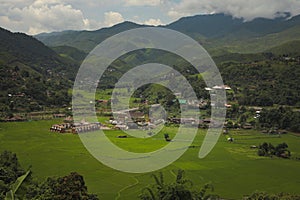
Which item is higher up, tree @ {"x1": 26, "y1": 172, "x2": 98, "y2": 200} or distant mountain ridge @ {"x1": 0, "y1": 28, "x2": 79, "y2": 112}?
distant mountain ridge @ {"x1": 0, "y1": 28, "x2": 79, "y2": 112}

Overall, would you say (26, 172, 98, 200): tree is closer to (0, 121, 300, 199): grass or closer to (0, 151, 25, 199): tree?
(0, 151, 25, 199): tree

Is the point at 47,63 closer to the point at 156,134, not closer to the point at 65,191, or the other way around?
the point at 156,134

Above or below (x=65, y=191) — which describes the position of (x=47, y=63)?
above

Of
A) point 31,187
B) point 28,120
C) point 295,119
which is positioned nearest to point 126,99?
point 28,120

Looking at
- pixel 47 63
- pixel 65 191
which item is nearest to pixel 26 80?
pixel 47 63

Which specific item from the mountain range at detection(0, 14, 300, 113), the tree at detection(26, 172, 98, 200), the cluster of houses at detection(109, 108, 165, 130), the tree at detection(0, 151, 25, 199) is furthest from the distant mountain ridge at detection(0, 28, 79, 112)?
the tree at detection(26, 172, 98, 200)

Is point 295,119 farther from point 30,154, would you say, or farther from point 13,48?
point 13,48

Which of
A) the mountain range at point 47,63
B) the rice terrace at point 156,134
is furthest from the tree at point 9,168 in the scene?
the mountain range at point 47,63

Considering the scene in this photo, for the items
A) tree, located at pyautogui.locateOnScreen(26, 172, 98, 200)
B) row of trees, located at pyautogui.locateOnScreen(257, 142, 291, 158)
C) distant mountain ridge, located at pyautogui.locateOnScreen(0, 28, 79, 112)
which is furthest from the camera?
distant mountain ridge, located at pyautogui.locateOnScreen(0, 28, 79, 112)

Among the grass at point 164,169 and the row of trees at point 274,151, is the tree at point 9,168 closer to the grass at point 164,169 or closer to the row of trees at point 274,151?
the grass at point 164,169
